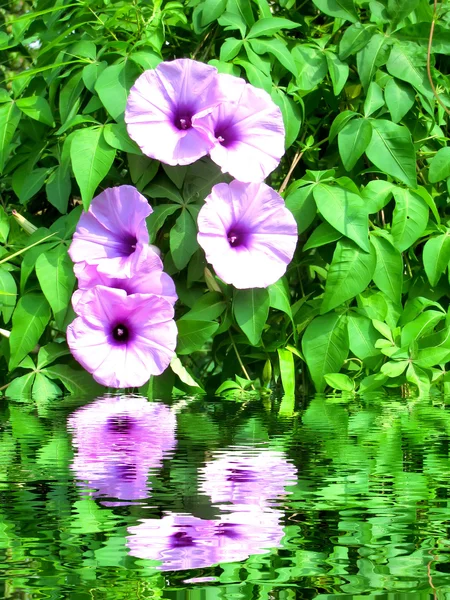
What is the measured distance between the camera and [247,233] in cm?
178

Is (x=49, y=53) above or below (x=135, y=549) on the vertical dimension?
above

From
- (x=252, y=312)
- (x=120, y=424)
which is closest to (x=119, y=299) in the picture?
(x=252, y=312)

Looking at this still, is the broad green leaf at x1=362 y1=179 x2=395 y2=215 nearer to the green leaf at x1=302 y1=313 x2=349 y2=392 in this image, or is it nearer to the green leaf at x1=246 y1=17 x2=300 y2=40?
the green leaf at x1=302 y1=313 x2=349 y2=392

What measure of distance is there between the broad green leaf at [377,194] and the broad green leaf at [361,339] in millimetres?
228

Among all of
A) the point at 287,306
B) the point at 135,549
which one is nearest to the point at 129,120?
the point at 287,306

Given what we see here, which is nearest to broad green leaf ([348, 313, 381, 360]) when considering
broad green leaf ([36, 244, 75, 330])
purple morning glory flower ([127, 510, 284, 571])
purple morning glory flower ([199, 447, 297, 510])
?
broad green leaf ([36, 244, 75, 330])

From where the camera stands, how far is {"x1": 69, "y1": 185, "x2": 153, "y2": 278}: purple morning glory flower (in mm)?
1717

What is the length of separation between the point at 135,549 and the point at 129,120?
3.82ft

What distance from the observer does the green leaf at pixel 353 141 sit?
1.79 metres

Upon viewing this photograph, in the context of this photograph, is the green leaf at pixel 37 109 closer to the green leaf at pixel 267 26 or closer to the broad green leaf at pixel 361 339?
the green leaf at pixel 267 26

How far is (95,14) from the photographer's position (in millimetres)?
1861

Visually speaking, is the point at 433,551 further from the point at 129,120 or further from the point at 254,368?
the point at 254,368

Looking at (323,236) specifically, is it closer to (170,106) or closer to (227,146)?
(227,146)

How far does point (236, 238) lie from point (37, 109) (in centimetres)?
50
